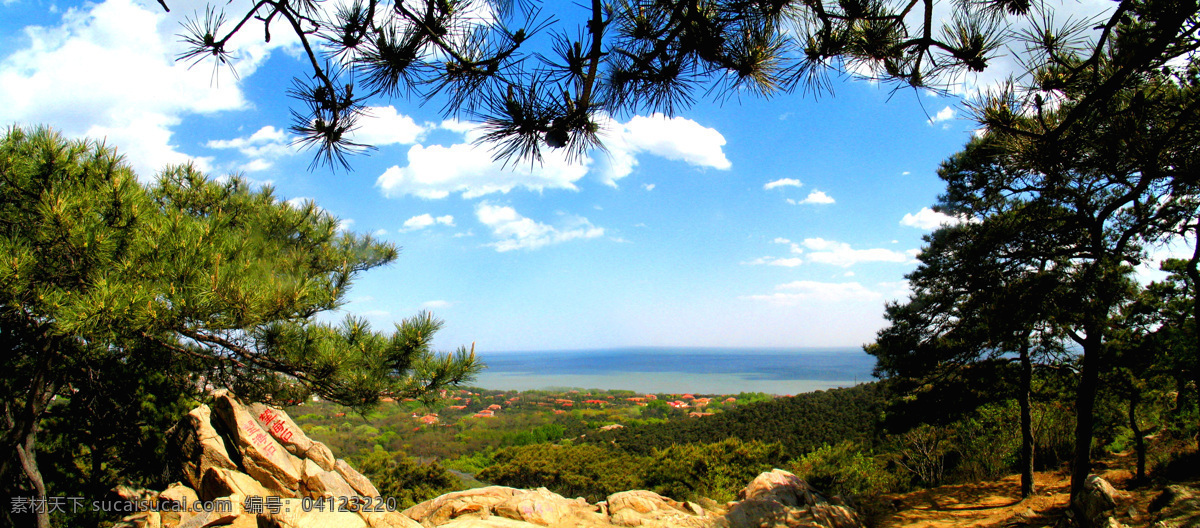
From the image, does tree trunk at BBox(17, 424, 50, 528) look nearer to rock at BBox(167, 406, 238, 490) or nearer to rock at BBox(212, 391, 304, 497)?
rock at BBox(167, 406, 238, 490)

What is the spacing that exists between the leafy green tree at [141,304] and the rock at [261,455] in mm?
348

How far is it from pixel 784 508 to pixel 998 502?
4610mm

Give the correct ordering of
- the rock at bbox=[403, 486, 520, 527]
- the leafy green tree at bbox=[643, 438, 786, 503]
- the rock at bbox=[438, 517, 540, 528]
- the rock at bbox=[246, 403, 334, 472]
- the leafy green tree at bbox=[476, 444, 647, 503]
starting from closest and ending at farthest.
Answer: the rock at bbox=[438, 517, 540, 528] < the rock at bbox=[403, 486, 520, 527] < the rock at bbox=[246, 403, 334, 472] < the leafy green tree at bbox=[643, 438, 786, 503] < the leafy green tree at bbox=[476, 444, 647, 503]

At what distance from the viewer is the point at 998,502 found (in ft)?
22.8

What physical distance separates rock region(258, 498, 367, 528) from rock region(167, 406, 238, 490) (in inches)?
69.5

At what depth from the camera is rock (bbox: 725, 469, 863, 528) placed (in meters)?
4.58

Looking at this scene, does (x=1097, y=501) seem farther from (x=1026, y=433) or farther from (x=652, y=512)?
(x=652, y=512)

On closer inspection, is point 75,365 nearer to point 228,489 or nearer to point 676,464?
point 228,489

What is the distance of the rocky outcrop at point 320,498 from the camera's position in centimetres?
379

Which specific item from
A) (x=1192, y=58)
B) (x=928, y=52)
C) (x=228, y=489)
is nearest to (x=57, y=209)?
Answer: (x=228, y=489)

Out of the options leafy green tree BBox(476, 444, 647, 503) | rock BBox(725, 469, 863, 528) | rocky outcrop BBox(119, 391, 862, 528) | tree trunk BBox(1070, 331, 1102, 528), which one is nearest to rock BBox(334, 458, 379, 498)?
rocky outcrop BBox(119, 391, 862, 528)

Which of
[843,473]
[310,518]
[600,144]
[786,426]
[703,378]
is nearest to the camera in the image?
[600,144]

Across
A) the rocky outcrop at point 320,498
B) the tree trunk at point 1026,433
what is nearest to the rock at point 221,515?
the rocky outcrop at point 320,498

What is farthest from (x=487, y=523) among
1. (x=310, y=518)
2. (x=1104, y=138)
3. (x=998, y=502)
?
(x=998, y=502)
